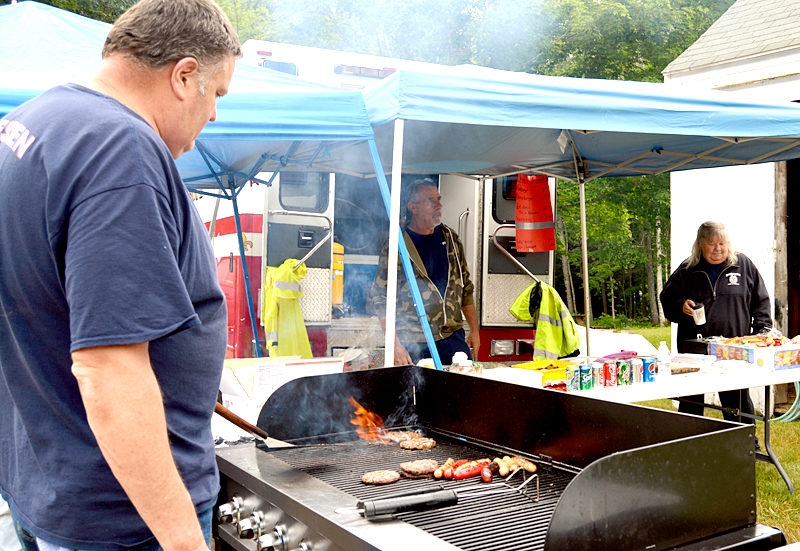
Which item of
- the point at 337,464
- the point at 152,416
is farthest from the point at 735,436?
the point at 152,416

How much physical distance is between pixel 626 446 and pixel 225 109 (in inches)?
96.4

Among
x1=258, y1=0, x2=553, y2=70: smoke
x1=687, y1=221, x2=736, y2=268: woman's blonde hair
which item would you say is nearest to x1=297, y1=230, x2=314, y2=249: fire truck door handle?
x1=687, y1=221, x2=736, y2=268: woman's blonde hair

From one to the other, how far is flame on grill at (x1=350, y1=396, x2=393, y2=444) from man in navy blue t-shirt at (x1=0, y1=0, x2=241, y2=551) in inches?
58.9

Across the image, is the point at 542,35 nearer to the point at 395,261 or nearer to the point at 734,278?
the point at 734,278

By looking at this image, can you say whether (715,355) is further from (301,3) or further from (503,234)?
(301,3)

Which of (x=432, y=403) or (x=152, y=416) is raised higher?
(x=152, y=416)

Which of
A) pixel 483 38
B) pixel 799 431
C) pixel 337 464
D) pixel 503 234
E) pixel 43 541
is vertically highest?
pixel 483 38

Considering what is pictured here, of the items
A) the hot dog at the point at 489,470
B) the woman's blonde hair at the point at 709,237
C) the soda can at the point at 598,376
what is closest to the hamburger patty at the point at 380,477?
the hot dog at the point at 489,470

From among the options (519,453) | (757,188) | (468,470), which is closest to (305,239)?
(519,453)

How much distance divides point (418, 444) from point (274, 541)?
0.87m

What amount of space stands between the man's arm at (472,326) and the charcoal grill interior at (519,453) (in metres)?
2.99

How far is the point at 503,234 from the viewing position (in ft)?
21.7

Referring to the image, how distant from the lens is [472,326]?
6082 millimetres

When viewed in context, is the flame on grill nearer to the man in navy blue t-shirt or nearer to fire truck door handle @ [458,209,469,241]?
the man in navy blue t-shirt
